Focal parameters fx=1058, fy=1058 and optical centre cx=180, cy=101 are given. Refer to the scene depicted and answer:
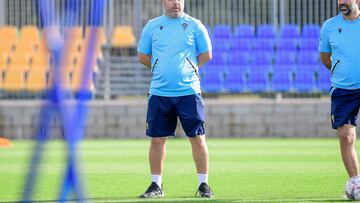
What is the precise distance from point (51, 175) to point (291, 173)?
3042 millimetres

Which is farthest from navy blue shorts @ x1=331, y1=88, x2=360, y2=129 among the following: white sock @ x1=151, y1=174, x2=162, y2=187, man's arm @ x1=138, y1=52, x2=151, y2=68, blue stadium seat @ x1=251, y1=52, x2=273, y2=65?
blue stadium seat @ x1=251, y1=52, x2=273, y2=65

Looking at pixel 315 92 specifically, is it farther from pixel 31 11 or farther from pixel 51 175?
pixel 51 175

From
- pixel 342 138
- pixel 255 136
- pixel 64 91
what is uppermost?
pixel 64 91

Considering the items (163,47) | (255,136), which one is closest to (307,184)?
(163,47)

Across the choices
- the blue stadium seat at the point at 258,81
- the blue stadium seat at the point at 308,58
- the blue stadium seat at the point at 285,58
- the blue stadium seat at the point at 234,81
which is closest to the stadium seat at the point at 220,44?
the blue stadium seat at the point at 234,81

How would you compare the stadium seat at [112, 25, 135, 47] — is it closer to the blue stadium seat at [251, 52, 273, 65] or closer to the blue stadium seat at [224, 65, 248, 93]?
the blue stadium seat at [224, 65, 248, 93]

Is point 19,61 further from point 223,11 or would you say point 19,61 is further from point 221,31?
point 223,11

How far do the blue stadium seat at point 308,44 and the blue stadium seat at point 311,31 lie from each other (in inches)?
3.3

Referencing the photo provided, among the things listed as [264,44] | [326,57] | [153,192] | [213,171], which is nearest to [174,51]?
[153,192]

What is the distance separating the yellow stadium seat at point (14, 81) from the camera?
23.2m

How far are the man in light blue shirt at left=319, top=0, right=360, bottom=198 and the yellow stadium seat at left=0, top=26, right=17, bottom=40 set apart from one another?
1427cm

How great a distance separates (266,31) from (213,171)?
1052 centimetres

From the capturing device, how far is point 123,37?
2438 cm

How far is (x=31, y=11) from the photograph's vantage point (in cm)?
2353
